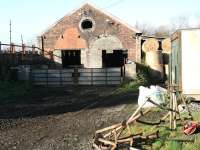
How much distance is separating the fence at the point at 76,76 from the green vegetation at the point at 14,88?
4.48 ft

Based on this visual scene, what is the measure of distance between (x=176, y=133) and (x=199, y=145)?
3.80 ft

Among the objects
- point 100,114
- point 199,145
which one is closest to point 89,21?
point 100,114

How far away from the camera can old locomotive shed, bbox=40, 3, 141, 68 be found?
29.2 meters

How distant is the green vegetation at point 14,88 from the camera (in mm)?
21344

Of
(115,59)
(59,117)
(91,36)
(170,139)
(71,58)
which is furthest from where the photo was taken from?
(115,59)

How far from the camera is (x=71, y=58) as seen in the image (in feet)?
111

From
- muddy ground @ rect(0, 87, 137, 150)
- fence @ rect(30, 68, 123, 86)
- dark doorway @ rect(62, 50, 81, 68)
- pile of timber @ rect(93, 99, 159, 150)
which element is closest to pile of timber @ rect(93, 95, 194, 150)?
pile of timber @ rect(93, 99, 159, 150)

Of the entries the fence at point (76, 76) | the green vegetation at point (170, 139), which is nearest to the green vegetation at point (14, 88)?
the fence at point (76, 76)

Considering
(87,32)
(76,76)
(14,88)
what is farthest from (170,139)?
(87,32)

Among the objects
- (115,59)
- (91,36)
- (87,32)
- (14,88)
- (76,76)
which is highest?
(87,32)

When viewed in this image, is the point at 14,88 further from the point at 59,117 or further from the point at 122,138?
the point at 122,138

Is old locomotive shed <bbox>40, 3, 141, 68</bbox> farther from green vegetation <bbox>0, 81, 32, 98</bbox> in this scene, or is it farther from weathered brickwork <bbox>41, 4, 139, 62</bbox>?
green vegetation <bbox>0, 81, 32, 98</bbox>

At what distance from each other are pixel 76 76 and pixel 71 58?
7421mm

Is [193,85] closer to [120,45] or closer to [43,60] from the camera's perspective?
[120,45]
